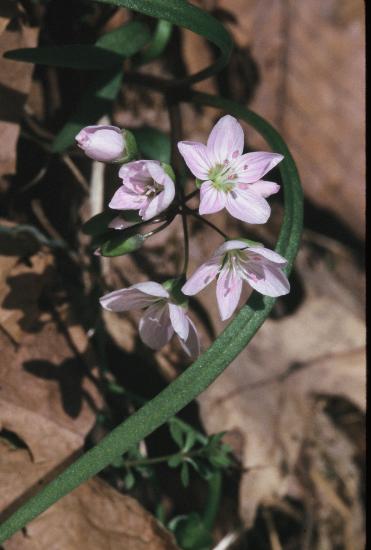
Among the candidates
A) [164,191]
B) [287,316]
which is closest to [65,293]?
[164,191]

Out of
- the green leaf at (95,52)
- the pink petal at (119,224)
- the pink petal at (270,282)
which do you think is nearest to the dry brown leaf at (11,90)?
A: the green leaf at (95,52)

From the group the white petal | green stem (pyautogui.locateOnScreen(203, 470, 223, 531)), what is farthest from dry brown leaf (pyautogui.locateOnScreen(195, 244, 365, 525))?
the white petal

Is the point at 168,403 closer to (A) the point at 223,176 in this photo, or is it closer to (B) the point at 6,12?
(A) the point at 223,176

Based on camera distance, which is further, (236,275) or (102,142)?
(236,275)

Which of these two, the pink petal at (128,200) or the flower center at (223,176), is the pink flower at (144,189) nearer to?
the pink petal at (128,200)

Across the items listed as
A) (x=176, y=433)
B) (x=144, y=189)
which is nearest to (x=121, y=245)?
(x=144, y=189)

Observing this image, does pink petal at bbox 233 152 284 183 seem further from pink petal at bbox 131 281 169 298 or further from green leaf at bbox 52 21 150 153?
green leaf at bbox 52 21 150 153
